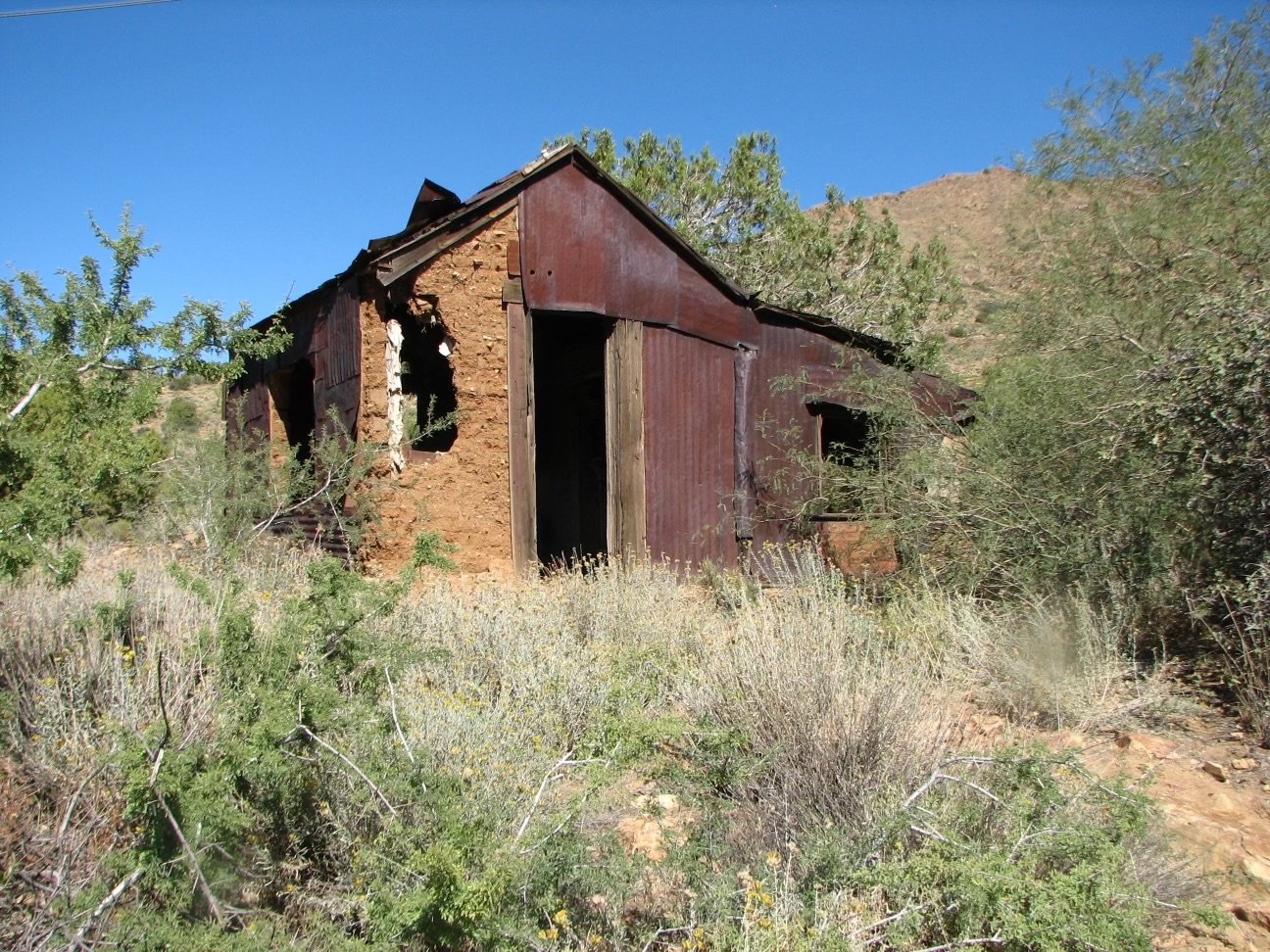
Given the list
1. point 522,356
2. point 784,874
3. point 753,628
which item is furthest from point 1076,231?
point 784,874

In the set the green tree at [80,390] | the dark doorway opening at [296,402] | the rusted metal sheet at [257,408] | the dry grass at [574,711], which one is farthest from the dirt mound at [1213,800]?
the rusted metal sheet at [257,408]

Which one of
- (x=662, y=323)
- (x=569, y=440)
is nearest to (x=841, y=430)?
(x=569, y=440)

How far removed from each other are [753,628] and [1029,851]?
2.23 metres

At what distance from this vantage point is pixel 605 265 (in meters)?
10.4

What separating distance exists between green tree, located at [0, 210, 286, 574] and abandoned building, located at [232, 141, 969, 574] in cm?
318

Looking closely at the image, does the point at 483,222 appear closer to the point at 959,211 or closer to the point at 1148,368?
the point at 1148,368

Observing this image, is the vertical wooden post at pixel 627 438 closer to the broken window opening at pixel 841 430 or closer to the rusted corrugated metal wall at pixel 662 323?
the rusted corrugated metal wall at pixel 662 323

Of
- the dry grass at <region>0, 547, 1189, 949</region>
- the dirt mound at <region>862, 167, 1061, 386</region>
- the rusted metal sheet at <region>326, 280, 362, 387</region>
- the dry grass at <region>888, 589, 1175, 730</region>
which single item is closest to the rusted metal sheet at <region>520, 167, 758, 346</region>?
the rusted metal sheet at <region>326, 280, 362, 387</region>

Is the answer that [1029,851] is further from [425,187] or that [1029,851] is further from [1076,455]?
[425,187]

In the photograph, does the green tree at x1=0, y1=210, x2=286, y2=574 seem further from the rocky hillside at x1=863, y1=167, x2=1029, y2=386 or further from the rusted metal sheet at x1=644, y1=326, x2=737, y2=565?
the rocky hillside at x1=863, y1=167, x2=1029, y2=386

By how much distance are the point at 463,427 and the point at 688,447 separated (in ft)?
9.54

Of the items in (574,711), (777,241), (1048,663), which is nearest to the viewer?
(574,711)

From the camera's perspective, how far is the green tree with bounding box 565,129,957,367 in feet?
62.0

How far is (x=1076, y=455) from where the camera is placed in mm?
7223
